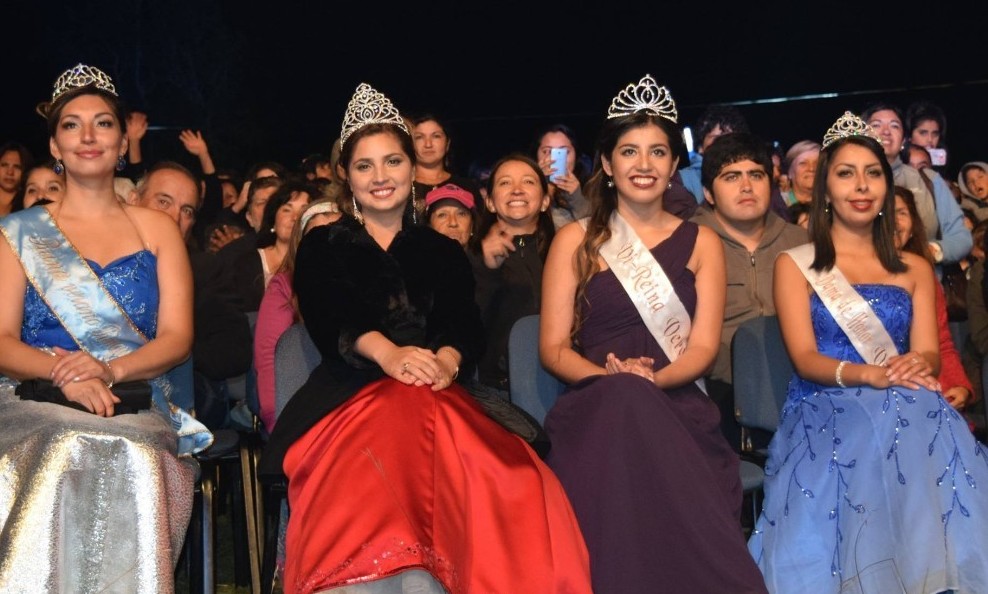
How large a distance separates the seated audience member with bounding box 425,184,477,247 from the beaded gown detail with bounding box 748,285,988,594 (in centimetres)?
170

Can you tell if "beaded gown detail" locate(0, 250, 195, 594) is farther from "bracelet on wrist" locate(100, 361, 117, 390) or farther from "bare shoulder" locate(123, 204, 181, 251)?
"bare shoulder" locate(123, 204, 181, 251)

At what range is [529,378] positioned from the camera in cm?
405

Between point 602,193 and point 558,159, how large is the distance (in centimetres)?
178

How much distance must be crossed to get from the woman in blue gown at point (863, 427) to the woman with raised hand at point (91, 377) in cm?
166

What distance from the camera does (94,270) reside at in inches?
149

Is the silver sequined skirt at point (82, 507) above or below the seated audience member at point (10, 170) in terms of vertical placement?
below

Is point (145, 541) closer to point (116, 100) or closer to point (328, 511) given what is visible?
point (328, 511)

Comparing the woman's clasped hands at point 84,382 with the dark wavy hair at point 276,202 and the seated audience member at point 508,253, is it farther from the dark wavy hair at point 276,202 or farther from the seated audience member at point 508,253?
the dark wavy hair at point 276,202

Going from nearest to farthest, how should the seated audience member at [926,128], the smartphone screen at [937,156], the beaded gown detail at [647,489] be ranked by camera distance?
1. the beaded gown detail at [647,489]
2. the smartphone screen at [937,156]
3. the seated audience member at [926,128]

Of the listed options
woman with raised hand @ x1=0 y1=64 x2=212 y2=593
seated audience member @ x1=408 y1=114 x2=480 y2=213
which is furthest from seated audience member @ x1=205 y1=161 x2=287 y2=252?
woman with raised hand @ x1=0 y1=64 x2=212 y2=593

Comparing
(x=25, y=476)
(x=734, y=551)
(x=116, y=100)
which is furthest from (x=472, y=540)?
(x=116, y=100)

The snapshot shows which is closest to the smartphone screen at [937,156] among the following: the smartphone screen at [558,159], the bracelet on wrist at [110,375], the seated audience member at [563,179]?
the seated audience member at [563,179]

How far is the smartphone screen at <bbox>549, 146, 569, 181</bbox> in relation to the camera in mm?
6008

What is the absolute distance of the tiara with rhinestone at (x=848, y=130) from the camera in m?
4.30
